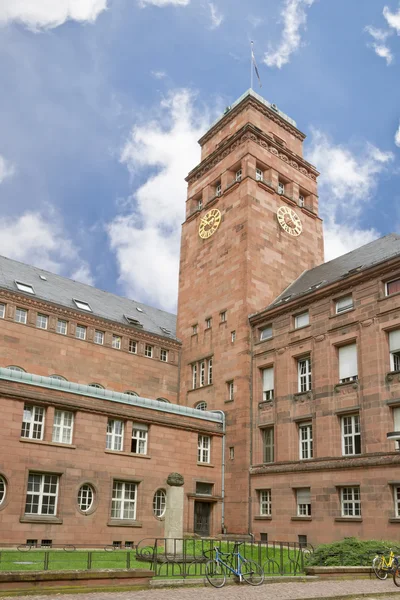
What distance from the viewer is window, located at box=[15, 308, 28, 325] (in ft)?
125

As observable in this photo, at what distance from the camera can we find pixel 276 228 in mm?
45594

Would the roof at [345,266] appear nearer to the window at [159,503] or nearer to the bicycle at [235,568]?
the window at [159,503]

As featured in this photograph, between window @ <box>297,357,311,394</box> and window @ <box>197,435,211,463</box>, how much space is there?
7500 millimetres

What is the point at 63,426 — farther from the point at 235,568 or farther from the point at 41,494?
the point at 235,568

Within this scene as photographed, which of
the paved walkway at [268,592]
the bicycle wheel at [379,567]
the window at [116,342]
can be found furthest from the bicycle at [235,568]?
the window at [116,342]

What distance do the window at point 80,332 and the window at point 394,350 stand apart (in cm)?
2119

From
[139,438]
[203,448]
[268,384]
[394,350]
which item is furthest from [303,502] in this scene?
[139,438]

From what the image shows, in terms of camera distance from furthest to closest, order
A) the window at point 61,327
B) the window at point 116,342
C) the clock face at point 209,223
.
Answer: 1. the clock face at point 209,223
2. the window at point 116,342
3. the window at point 61,327

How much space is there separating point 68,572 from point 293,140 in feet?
149

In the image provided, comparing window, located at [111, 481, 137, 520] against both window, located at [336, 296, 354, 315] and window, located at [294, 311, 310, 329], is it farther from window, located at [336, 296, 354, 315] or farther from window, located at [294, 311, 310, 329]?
window, located at [336, 296, 354, 315]

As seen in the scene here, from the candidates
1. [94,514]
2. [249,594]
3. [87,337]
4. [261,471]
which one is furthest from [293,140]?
[249,594]

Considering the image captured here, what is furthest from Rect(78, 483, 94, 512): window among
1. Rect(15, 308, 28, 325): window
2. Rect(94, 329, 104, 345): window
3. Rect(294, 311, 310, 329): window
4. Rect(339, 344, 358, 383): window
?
Rect(294, 311, 310, 329): window

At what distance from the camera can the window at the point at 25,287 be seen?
4012 cm

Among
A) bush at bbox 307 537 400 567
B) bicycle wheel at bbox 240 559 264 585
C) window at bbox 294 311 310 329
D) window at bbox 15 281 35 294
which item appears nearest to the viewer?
bicycle wheel at bbox 240 559 264 585
